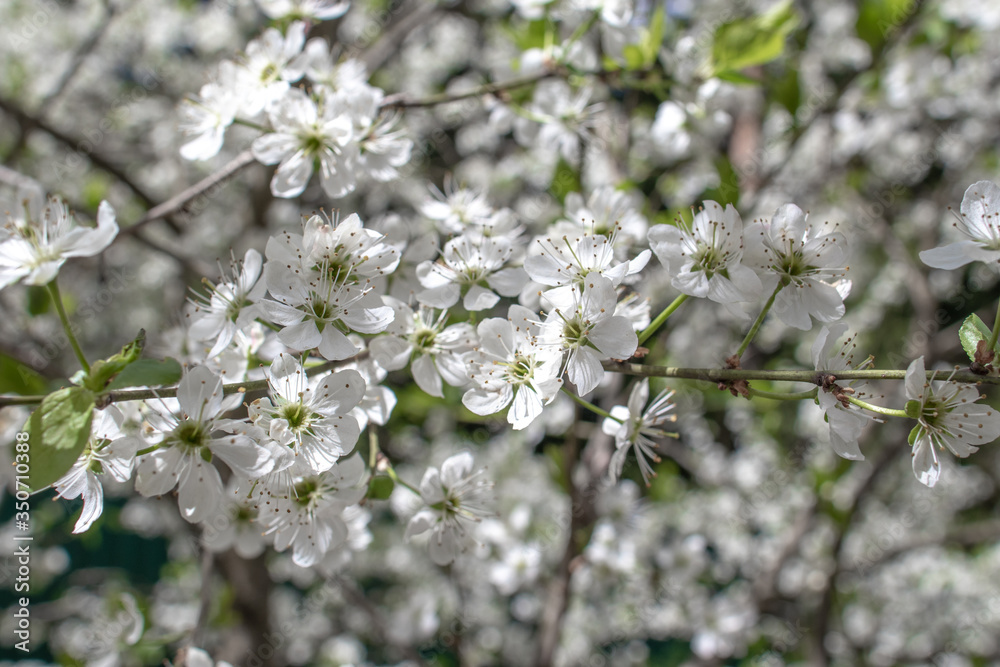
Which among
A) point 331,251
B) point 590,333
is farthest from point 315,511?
point 590,333

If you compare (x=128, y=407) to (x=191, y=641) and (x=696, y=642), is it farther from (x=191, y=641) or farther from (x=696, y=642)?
(x=696, y=642)

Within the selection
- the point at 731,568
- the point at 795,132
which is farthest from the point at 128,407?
the point at 731,568

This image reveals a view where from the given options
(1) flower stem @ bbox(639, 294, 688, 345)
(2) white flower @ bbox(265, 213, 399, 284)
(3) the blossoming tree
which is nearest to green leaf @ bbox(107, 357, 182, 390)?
(3) the blossoming tree

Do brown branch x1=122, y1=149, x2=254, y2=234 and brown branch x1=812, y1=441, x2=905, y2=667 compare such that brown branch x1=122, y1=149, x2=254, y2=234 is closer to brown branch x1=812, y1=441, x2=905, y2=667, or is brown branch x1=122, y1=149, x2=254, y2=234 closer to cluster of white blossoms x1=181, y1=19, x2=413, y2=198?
cluster of white blossoms x1=181, y1=19, x2=413, y2=198

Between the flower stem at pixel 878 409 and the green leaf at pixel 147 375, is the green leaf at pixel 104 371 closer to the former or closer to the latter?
the green leaf at pixel 147 375

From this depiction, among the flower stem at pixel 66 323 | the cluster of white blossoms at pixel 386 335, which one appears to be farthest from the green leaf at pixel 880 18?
the flower stem at pixel 66 323

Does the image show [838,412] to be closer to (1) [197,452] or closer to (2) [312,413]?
(2) [312,413]

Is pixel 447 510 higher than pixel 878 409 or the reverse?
the reverse

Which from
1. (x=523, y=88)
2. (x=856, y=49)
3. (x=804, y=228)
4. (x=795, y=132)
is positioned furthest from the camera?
(x=856, y=49)
